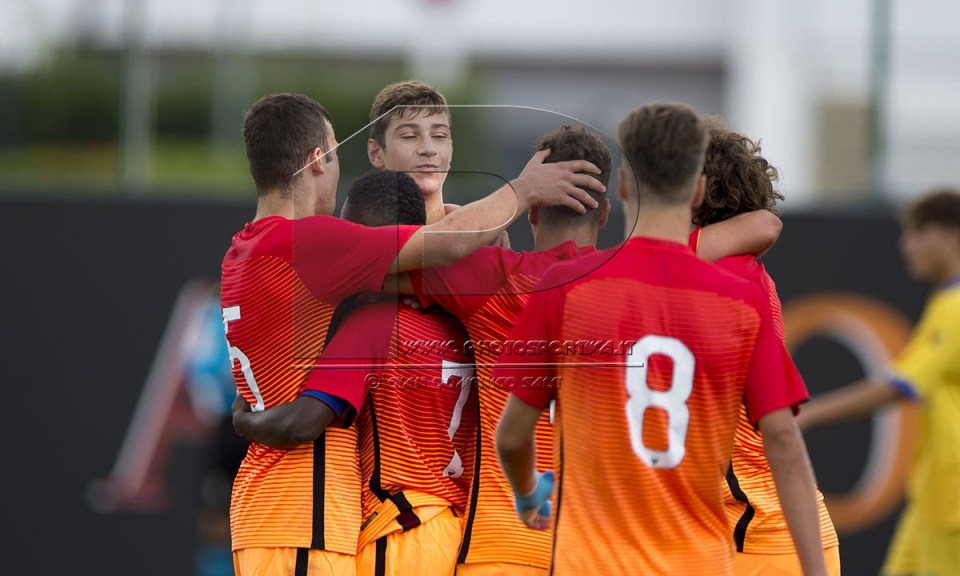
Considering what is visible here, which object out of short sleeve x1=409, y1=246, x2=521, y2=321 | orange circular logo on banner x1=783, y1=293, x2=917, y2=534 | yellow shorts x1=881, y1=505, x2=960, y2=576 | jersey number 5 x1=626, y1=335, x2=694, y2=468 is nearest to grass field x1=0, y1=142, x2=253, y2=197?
orange circular logo on banner x1=783, y1=293, x2=917, y2=534

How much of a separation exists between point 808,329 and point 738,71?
16.2 meters

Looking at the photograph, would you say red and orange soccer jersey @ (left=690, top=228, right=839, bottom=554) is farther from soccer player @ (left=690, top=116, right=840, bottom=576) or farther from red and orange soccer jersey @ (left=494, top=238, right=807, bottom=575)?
red and orange soccer jersey @ (left=494, top=238, right=807, bottom=575)

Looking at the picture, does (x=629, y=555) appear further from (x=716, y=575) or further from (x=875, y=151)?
(x=875, y=151)

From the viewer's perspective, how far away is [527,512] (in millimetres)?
3418

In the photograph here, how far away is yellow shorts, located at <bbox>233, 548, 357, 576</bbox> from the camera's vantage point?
3609mm

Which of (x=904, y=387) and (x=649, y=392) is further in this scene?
(x=904, y=387)

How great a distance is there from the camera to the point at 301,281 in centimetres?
365

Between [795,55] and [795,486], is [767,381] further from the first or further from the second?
[795,55]

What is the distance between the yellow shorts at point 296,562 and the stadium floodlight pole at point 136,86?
19.6 feet

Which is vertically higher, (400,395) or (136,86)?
(136,86)

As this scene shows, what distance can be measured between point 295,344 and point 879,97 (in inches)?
273

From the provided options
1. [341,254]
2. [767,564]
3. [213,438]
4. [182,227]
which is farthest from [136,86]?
[767,564]

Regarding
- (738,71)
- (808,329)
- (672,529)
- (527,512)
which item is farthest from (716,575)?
(738,71)

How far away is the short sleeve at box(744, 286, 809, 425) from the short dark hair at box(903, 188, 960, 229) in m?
3.97
